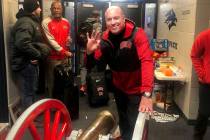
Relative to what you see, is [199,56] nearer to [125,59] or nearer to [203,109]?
[203,109]

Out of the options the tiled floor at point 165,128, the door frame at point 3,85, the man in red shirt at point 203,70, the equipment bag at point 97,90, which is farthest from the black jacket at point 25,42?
the man in red shirt at point 203,70

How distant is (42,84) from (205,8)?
3.08 m

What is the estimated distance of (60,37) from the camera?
4312 mm

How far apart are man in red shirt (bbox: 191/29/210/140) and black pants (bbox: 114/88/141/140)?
0.79m

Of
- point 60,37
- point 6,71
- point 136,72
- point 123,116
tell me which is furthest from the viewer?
point 60,37

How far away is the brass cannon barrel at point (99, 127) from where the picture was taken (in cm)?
178

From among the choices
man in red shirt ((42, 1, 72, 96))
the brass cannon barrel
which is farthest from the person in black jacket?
the brass cannon barrel

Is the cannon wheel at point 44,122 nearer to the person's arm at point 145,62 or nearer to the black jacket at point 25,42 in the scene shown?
the person's arm at point 145,62

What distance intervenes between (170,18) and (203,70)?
218 cm

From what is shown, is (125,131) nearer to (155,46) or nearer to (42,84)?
(155,46)

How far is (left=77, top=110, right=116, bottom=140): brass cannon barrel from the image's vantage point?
5.84ft

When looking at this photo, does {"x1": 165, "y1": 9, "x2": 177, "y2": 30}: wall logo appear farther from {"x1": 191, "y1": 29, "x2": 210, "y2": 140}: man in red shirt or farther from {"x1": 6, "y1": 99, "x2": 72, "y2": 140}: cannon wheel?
{"x1": 6, "y1": 99, "x2": 72, "y2": 140}: cannon wheel

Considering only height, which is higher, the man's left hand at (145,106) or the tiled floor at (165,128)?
the man's left hand at (145,106)

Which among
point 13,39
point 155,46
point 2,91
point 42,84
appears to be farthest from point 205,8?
point 42,84
